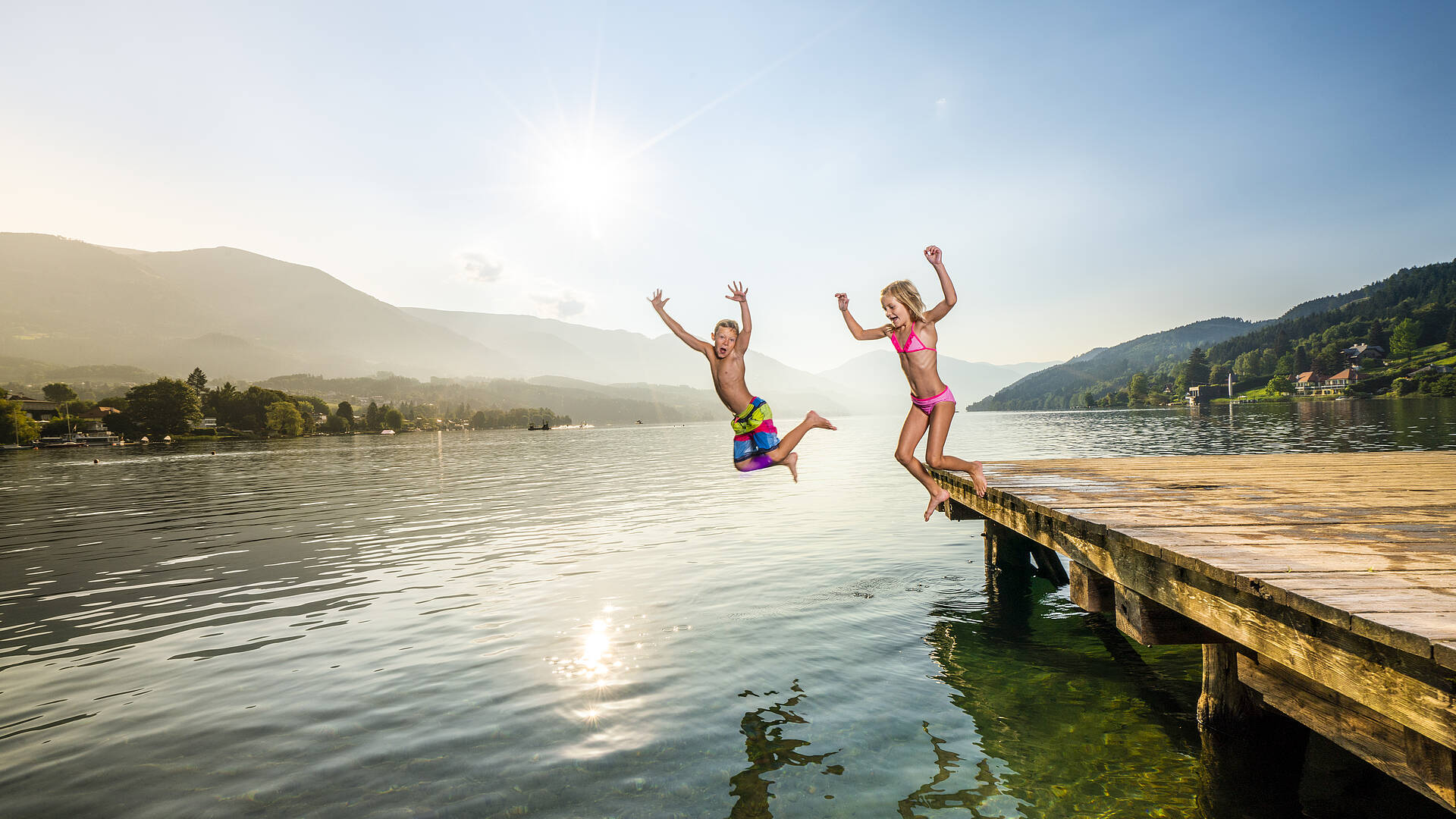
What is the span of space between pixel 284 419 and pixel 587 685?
201390 mm

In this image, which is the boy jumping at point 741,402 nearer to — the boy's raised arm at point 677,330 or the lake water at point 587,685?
the boy's raised arm at point 677,330

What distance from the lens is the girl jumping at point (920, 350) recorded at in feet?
26.0

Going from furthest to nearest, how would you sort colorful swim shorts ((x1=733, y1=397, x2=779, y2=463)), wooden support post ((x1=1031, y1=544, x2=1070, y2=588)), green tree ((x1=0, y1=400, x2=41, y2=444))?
green tree ((x1=0, y1=400, x2=41, y2=444)) < wooden support post ((x1=1031, y1=544, x2=1070, y2=588)) < colorful swim shorts ((x1=733, y1=397, x2=779, y2=463))

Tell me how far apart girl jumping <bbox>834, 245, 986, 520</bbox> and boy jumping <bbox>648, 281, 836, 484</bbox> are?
1103mm

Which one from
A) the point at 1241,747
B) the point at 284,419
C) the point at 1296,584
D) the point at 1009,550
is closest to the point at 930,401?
the point at 1296,584

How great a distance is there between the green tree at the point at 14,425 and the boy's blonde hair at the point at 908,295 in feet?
663

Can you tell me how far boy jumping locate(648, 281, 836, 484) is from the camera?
867 centimetres

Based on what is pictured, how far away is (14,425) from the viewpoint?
144 meters

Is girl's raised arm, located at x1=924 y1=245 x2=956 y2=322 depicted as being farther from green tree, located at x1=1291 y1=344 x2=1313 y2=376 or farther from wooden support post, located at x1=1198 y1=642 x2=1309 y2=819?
green tree, located at x1=1291 y1=344 x2=1313 y2=376

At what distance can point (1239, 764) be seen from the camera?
24.3 ft

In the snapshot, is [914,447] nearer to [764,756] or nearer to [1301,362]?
[764,756]

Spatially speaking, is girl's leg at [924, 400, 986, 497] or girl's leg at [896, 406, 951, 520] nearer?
girl's leg at [924, 400, 986, 497]

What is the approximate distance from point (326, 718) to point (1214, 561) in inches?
400

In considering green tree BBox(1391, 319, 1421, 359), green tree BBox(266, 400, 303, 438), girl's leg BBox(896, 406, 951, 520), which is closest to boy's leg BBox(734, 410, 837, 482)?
girl's leg BBox(896, 406, 951, 520)
